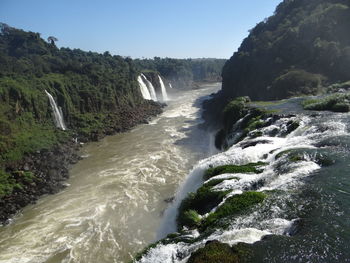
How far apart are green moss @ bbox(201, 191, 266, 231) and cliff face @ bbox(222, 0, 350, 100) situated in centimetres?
3715

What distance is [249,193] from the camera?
12953 mm

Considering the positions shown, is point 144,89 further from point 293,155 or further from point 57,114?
point 293,155

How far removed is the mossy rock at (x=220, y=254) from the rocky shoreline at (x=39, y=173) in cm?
2069

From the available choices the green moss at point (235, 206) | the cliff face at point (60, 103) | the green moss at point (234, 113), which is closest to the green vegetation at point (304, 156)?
the green moss at point (235, 206)

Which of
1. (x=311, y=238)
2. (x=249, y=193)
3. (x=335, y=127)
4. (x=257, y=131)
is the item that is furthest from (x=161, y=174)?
(x=311, y=238)

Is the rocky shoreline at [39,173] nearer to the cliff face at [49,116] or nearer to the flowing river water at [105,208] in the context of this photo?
the cliff face at [49,116]

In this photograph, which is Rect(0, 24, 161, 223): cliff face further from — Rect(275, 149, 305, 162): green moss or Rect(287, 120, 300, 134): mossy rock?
Rect(287, 120, 300, 134): mossy rock

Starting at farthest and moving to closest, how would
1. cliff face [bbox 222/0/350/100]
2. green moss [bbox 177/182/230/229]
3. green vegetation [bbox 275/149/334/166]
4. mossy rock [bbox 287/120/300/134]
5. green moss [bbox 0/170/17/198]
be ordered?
cliff face [bbox 222/0/350/100], green moss [bbox 0/170/17/198], mossy rock [bbox 287/120/300/134], green vegetation [bbox 275/149/334/166], green moss [bbox 177/182/230/229]

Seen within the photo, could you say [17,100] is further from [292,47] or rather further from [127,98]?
[292,47]

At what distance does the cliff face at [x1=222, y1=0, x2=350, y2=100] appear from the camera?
49.6 meters

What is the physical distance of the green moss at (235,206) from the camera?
12.1 metres

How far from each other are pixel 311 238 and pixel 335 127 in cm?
1522

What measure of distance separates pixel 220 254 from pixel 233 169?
8.42m

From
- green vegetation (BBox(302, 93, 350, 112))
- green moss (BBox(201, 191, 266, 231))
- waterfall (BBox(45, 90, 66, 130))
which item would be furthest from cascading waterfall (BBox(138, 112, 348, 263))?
waterfall (BBox(45, 90, 66, 130))
